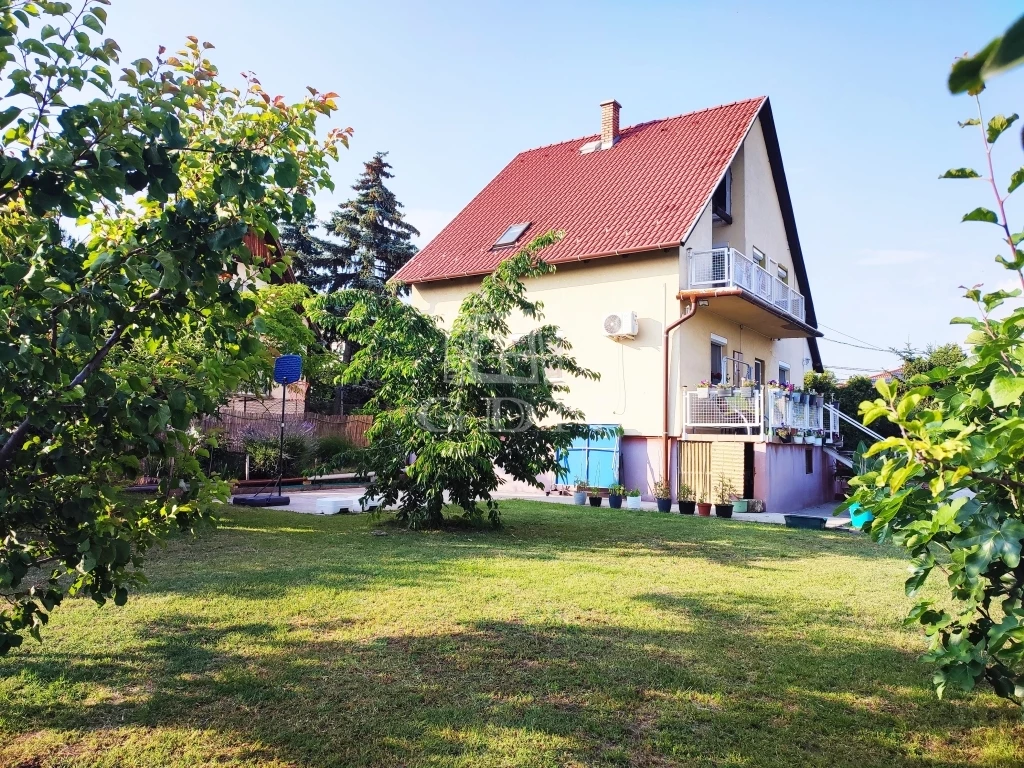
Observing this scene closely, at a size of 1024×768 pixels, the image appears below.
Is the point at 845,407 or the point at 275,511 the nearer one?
the point at 275,511

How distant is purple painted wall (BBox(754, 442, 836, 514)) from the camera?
14.2 metres

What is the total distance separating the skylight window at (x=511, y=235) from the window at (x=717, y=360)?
5.77 meters

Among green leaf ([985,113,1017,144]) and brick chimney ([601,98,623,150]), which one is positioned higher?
brick chimney ([601,98,623,150])

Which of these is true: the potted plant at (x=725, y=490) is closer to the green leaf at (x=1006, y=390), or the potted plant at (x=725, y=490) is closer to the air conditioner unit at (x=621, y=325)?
the air conditioner unit at (x=621, y=325)

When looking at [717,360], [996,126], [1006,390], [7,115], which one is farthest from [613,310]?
[7,115]

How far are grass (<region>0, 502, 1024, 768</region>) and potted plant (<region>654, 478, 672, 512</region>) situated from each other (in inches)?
270

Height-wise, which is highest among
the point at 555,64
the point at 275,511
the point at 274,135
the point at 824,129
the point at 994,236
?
the point at 555,64

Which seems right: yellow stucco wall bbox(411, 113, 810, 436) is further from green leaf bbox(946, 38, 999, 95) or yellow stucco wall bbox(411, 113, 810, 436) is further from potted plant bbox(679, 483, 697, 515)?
green leaf bbox(946, 38, 999, 95)

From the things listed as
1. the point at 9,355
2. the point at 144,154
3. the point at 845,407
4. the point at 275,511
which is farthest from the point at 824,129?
the point at 845,407

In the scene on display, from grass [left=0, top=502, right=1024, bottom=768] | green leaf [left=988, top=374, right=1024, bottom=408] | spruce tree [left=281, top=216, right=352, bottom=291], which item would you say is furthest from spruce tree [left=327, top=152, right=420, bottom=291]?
green leaf [left=988, top=374, right=1024, bottom=408]

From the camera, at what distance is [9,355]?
1.90m

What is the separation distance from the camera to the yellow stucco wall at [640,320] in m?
15.7

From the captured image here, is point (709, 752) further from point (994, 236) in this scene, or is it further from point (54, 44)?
point (54, 44)

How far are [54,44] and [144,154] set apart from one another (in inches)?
Answer: 22.1
